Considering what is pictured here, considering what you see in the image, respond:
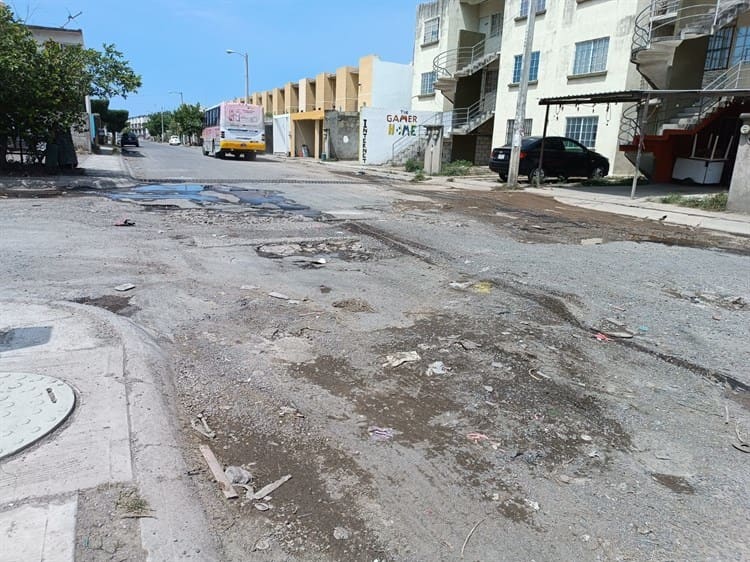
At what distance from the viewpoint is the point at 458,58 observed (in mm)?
35000

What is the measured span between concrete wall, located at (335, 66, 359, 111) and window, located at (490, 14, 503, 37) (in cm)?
1652

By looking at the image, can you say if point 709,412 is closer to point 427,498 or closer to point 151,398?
point 427,498

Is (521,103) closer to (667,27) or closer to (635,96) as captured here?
(635,96)

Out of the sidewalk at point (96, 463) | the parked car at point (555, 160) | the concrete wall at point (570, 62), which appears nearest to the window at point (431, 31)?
the concrete wall at point (570, 62)

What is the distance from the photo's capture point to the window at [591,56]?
2420 centimetres

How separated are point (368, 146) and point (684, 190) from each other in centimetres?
2221

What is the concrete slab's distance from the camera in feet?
7.39

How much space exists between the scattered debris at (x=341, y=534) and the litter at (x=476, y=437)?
1.13 m

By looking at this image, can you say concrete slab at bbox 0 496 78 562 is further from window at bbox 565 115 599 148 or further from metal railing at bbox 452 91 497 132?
metal railing at bbox 452 91 497 132

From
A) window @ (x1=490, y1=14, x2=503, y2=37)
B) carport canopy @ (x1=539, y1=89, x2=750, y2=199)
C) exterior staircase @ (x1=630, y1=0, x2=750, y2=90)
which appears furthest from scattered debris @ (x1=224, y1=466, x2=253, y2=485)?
window @ (x1=490, y1=14, x2=503, y2=37)

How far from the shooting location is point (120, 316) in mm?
5309

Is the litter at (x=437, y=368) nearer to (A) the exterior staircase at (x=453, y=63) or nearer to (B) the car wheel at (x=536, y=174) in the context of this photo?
(B) the car wheel at (x=536, y=174)

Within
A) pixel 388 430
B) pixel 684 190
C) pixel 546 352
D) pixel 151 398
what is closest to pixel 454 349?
pixel 546 352

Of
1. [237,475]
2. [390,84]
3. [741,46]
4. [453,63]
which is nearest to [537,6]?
[453,63]
